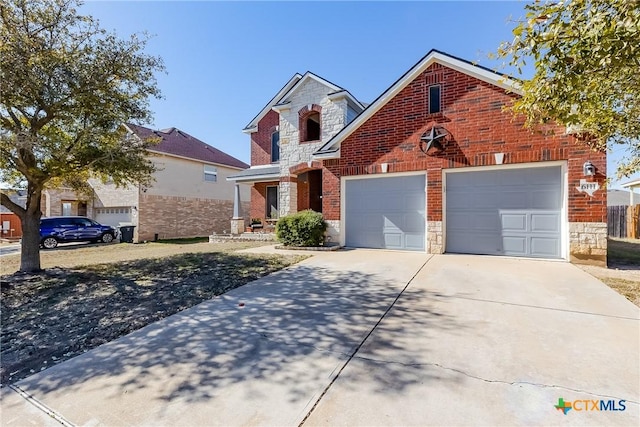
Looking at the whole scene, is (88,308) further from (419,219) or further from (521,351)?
(419,219)

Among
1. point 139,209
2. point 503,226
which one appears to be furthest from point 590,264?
point 139,209

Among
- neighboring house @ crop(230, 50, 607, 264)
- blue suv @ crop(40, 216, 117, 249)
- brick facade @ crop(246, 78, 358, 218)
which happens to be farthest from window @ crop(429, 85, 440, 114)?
blue suv @ crop(40, 216, 117, 249)

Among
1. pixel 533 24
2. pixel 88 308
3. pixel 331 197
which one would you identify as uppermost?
pixel 533 24

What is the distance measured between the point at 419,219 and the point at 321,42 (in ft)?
26.1

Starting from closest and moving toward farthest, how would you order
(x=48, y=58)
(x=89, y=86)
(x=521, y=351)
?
(x=521, y=351) < (x=48, y=58) < (x=89, y=86)

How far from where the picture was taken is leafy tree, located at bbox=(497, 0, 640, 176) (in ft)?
10.5

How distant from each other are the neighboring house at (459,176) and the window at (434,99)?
0.03 metres

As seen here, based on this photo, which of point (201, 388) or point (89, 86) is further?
point (89, 86)

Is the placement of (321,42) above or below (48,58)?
above

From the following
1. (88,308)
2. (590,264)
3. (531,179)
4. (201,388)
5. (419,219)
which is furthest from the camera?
(419,219)

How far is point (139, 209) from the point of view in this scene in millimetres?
17969

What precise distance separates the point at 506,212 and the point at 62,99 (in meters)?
12.1

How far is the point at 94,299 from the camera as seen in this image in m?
5.61

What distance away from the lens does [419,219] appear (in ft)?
32.6
